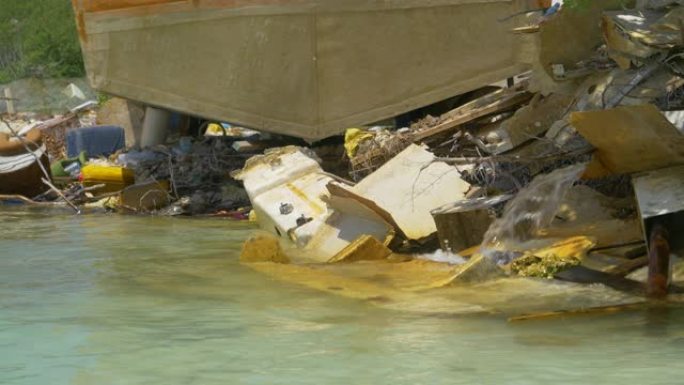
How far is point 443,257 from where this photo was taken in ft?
34.3

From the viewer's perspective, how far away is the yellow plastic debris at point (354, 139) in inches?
546

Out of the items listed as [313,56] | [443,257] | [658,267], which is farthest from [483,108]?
[658,267]

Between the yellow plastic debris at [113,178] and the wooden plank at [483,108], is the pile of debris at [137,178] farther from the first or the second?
the wooden plank at [483,108]

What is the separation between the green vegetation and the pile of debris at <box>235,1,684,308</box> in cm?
3880

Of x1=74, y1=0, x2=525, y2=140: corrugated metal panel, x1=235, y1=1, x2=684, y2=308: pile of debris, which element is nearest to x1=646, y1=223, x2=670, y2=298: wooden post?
x1=235, y1=1, x2=684, y2=308: pile of debris

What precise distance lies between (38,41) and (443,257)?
144 feet

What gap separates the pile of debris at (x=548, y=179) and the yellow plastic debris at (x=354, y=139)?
0.81m

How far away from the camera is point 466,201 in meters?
10.7

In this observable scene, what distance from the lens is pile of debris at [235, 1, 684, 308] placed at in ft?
27.7

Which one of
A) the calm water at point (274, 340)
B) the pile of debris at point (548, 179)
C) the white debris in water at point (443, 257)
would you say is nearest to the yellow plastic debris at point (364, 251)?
the pile of debris at point (548, 179)

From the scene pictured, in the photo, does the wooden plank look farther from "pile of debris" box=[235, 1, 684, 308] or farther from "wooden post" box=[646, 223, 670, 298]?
"wooden post" box=[646, 223, 670, 298]

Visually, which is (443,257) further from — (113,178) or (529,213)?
(113,178)

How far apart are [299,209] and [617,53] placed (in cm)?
424

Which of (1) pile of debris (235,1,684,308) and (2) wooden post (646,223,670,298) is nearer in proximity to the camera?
(2) wooden post (646,223,670,298)
